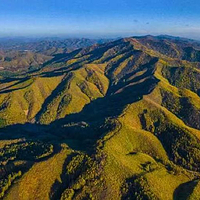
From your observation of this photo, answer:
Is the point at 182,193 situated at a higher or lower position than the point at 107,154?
lower

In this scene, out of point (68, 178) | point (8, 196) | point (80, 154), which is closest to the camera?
point (8, 196)

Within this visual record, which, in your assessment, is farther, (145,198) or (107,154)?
(107,154)

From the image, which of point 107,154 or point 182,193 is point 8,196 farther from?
point 182,193

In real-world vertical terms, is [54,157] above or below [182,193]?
above

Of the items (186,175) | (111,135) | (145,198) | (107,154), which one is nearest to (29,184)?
(107,154)

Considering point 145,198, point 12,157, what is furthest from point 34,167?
point 145,198

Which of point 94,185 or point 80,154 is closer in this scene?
point 94,185

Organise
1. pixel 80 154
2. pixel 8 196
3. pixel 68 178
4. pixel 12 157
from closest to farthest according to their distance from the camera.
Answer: pixel 8 196
pixel 68 178
pixel 80 154
pixel 12 157

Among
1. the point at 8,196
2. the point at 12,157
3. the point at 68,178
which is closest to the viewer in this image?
the point at 8,196

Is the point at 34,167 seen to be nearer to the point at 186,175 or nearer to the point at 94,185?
the point at 94,185
